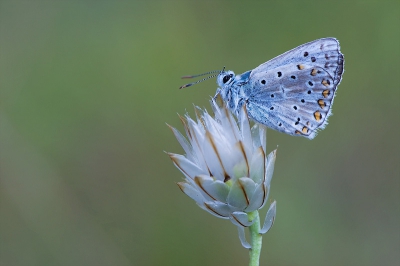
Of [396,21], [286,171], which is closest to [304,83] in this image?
[286,171]

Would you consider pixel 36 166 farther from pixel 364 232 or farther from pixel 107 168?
pixel 364 232

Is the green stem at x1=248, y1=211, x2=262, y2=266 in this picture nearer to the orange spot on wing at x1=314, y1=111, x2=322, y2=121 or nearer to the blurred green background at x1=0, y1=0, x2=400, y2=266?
the orange spot on wing at x1=314, y1=111, x2=322, y2=121

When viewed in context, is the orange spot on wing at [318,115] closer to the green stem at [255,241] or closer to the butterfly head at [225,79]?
the butterfly head at [225,79]

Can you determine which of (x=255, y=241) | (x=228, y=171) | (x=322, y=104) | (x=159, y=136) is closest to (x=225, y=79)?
(x=322, y=104)

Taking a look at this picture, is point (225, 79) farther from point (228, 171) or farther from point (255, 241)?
point (255, 241)

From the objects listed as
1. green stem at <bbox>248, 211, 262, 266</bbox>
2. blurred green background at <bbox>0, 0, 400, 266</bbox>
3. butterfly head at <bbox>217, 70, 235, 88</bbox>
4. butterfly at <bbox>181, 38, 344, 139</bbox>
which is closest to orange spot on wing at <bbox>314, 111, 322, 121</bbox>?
butterfly at <bbox>181, 38, 344, 139</bbox>

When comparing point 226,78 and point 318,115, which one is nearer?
point 318,115
